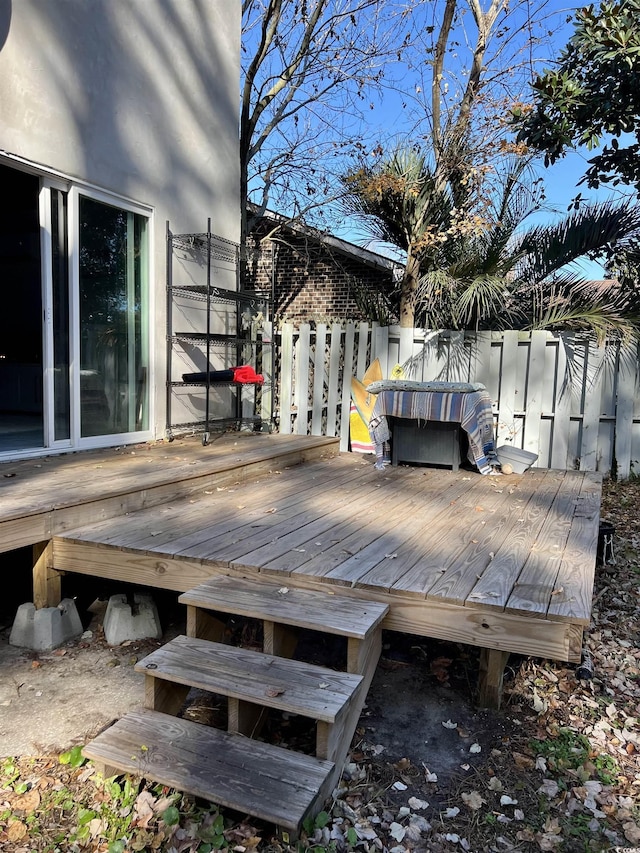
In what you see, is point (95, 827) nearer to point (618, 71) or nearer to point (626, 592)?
point (626, 592)

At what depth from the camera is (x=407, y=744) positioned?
2113mm

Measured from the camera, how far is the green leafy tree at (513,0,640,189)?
4.36 m

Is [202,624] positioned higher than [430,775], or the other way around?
[202,624]

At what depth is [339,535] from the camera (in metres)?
2.96

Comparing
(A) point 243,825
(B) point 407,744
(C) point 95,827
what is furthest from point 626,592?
(C) point 95,827

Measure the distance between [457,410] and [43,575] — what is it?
10.1 feet

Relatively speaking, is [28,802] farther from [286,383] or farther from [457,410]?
[286,383]

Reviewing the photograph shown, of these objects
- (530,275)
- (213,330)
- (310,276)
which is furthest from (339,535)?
(310,276)

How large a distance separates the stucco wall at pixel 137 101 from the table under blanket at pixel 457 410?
199 centimetres

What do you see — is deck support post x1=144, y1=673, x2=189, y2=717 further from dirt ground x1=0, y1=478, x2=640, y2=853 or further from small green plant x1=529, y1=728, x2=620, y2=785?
small green plant x1=529, y1=728, x2=620, y2=785

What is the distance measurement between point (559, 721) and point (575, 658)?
0.42 metres

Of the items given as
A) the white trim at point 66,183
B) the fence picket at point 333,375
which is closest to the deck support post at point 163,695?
the white trim at point 66,183

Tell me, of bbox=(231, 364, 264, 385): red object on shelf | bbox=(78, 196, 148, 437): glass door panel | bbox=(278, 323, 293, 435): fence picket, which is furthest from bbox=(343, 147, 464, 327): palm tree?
bbox=(78, 196, 148, 437): glass door panel

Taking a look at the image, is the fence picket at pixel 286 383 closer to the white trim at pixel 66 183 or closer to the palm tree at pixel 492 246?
the palm tree at pixel 492 246
